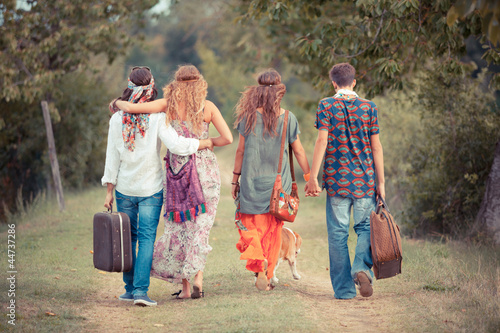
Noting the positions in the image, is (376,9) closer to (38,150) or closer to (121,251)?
(121,251)

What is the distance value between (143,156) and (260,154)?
106cm

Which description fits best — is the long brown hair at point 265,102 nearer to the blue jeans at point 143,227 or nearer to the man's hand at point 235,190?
the man's hand at point 235,190

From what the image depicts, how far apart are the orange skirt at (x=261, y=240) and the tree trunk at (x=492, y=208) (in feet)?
12.8

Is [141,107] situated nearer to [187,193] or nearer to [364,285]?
[187,193]

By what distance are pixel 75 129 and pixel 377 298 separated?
11.3 meters

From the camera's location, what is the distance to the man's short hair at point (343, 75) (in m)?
5.43

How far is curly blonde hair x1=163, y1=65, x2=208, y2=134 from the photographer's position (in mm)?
5410

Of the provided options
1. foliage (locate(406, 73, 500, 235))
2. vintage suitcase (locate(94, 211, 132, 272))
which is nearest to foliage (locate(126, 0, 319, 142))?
vintage suitcase (locate(94, 211, 132, 272))

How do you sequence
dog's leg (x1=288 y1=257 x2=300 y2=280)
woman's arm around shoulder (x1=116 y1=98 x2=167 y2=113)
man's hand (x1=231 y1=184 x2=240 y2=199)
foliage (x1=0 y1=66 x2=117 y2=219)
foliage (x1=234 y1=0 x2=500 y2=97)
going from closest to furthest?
woman's arm around shoulder (x1=116 y1=98 x2=167 y2=113)
man's hand (x1=231 y1=184 x2=240 y2=199)
dog's leg (x1=288 y1=257 x2=300 y2=280)
foliage (x1=234 y1=0 x2=500 y2=97)
foliage (x1=0 y1=66 x2=117 y2=219)

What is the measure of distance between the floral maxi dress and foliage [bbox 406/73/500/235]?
15.7 feet

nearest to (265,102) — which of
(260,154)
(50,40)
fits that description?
(260,154)

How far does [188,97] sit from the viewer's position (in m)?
5.41

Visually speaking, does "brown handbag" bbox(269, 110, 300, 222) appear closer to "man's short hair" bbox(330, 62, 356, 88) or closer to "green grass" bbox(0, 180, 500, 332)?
"man's short hair" bbox(330, 62, 356, 88)

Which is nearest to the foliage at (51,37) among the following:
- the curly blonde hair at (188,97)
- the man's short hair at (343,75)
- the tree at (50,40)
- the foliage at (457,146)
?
the tree at (50,40)
